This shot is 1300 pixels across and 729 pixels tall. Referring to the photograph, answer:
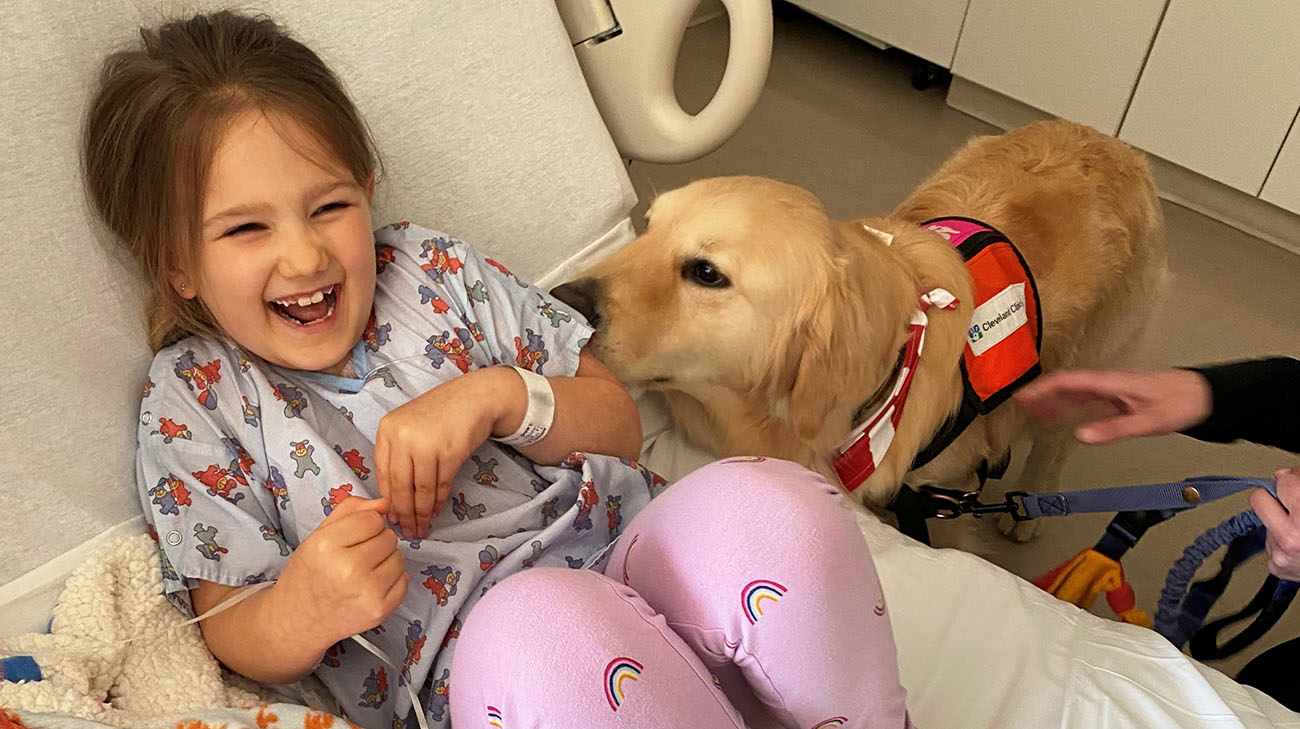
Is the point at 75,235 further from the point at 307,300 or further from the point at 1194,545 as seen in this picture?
the point at 1194,545

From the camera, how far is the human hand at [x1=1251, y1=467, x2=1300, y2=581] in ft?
3.20

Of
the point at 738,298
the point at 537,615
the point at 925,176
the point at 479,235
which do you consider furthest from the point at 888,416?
the point at 925,176

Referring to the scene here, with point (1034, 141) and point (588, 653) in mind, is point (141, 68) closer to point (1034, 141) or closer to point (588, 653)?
point (588, 653)

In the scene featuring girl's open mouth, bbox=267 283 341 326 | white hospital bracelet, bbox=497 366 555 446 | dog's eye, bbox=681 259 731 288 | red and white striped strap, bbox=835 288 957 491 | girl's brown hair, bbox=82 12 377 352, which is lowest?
red and white striped strap, bbox=835 288 957 491

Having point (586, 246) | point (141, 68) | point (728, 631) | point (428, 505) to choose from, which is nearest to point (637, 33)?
point (586, 246)

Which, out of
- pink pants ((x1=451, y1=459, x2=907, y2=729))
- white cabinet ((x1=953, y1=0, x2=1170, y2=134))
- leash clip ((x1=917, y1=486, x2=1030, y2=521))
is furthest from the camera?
white cabinet ((x1=953, y1=0, x2=1170, y2=134))

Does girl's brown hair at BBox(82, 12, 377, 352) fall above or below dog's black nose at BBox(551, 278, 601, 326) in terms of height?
above

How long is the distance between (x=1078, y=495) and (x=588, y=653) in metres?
0.72

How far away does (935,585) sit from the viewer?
3.79 feet

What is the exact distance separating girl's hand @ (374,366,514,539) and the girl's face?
0.12 meters

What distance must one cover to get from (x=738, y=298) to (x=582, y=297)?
7.9 inches

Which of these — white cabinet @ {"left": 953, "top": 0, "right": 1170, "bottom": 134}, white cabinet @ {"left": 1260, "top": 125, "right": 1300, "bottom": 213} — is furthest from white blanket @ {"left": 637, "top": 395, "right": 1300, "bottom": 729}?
white cabinet @ {"left": 953, "top": 0, "right": 1170, "bottom": 134}

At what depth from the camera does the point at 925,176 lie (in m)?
2.77

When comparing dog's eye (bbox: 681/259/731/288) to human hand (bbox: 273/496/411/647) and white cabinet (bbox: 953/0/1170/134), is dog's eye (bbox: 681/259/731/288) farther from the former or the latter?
white cabinet (bbox: 953/0/1170/134)
